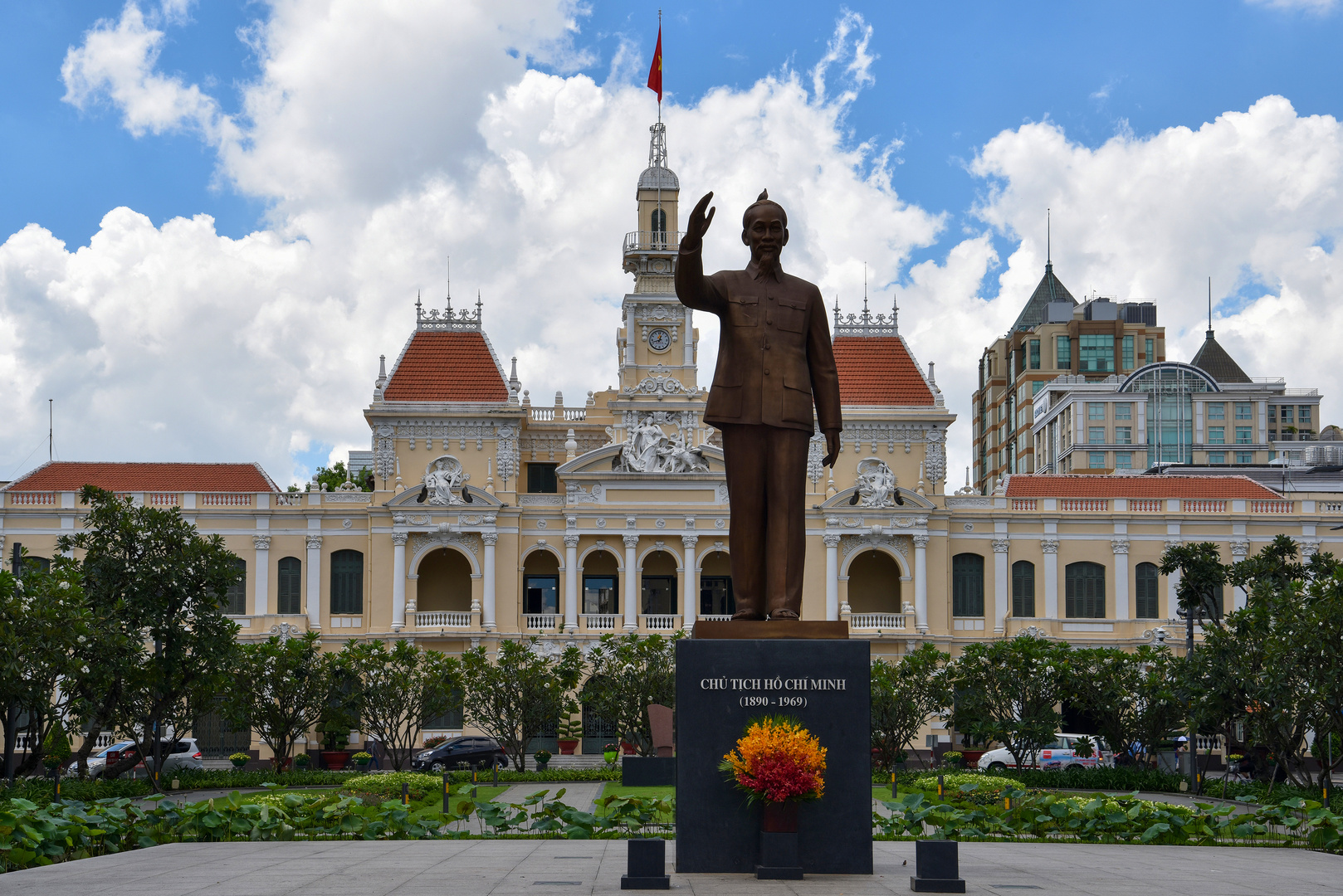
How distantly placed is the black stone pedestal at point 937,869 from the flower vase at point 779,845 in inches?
51.0

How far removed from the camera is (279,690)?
4022cm

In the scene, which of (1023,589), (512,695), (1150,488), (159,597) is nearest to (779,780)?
(159,597)

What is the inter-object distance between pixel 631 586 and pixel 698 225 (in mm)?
41267

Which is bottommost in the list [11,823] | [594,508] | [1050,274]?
[11,823]

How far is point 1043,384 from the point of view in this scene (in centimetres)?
10875

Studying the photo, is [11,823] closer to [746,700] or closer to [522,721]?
[746,700]

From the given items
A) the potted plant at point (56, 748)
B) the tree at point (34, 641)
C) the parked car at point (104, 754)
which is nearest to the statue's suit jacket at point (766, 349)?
the tree at point (34, 641)

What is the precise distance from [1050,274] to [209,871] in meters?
123

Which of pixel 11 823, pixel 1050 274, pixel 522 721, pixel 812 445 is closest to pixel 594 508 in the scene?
pixel 812 445

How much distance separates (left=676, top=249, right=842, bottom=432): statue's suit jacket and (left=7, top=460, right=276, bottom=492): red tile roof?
45.4 metres

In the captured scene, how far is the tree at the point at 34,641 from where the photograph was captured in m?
28.1

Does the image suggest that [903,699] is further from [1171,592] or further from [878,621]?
[1171,592]

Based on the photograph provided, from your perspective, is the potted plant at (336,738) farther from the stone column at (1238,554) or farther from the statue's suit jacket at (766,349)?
the stone column at (1238,554)

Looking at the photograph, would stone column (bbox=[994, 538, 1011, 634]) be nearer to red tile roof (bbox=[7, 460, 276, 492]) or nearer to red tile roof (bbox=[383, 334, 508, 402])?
red tile roof (bbox=[383, 334, 508, 402])
